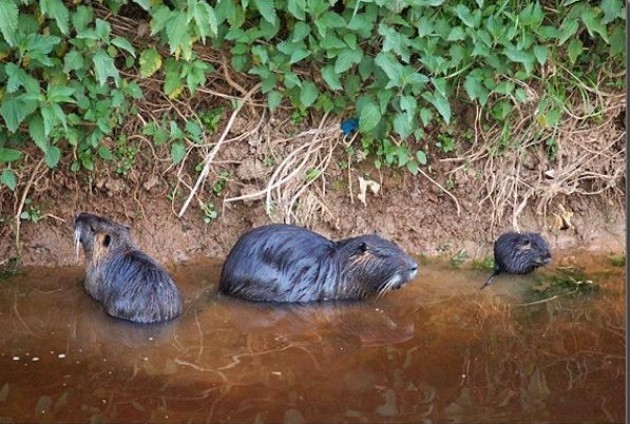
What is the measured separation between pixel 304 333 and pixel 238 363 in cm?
45

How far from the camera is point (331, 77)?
4.58 meters

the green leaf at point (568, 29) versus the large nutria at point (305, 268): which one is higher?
the green leaf at point (568, 29)

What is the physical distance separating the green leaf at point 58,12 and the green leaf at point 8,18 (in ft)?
0.54

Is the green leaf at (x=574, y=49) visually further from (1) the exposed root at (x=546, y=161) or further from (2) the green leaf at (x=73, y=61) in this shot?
(2) the green leaf at (x=73, y=61)

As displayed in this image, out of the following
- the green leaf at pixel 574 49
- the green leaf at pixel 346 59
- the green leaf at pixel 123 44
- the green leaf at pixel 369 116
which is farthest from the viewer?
the green leaf at pixel 574 49

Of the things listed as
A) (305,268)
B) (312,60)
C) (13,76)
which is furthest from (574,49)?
(13,76)

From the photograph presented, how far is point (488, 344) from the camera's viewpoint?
3883mm

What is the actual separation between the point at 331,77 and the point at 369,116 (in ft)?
0.92

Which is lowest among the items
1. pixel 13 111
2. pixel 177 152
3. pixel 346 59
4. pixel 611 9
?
pixel 177 152

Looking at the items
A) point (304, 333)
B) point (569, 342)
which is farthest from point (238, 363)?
point (569, 342)

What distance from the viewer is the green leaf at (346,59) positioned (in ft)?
14.8

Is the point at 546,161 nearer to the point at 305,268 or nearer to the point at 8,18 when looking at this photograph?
the point at 305,268

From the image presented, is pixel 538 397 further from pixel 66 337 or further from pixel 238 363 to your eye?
pixel 66 337

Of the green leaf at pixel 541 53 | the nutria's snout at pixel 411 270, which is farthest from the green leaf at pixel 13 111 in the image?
the green leaf at pixel 541 53
